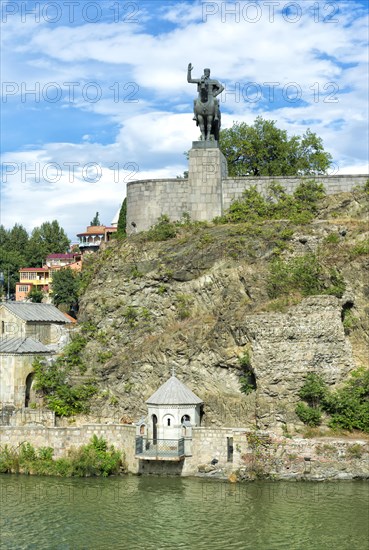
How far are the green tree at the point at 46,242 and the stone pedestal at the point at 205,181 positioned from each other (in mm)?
54732

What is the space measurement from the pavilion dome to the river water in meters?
2.60

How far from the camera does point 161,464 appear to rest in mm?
25344

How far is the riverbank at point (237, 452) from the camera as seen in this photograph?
78.5 ft

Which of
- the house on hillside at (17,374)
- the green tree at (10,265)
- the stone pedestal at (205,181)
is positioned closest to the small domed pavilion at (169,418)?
the house on hillside at (17,374)

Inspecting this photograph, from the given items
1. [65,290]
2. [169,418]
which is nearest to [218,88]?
[169,418]

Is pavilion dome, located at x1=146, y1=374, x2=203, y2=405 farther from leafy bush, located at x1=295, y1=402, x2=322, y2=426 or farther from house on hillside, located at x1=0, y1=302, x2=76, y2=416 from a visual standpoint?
house on hillside, located at x1=0, y1=302, x2=76, y2=416

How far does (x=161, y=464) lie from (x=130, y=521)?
4.90m

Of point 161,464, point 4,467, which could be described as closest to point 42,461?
point 4,467

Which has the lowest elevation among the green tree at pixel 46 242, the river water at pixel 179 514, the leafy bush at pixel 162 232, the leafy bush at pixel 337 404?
the river water at pixel 179 514

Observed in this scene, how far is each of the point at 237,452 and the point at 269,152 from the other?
22.9 m

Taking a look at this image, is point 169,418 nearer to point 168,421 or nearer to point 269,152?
point 168,421

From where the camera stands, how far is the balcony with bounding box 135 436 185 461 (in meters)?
24.7

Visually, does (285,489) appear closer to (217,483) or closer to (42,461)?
(217,483)

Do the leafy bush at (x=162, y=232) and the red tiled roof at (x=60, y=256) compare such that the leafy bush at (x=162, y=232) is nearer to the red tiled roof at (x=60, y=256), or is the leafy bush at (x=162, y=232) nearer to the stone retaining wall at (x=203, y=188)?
the stone retaining wall at (x=203, y=188)
